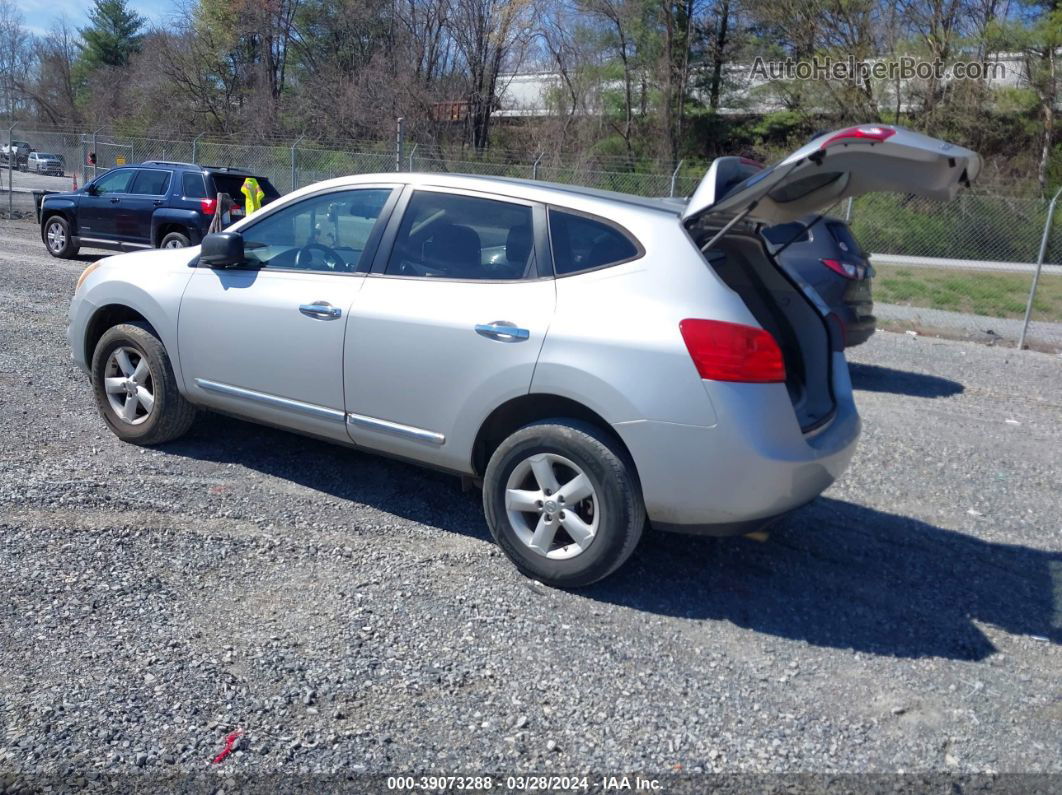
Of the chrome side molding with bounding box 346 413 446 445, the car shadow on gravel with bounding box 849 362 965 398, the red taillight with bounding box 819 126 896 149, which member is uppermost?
the red taillight with bounding box 819 126 896 149

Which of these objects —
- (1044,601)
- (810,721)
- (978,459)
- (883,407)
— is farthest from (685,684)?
(883,407)

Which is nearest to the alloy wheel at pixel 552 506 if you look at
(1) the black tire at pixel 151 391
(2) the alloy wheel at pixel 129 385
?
(1) the black tire at pixel 151 391

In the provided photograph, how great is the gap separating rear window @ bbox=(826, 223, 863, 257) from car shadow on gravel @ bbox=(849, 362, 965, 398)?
50.1 inches

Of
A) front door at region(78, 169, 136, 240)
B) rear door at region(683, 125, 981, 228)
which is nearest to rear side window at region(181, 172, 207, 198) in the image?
front door at region(78, 169, 136, 240)

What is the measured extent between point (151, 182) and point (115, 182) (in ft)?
3.04

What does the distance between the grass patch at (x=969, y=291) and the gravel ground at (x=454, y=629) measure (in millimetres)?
10563

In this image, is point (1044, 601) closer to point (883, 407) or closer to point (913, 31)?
point (883, 407)

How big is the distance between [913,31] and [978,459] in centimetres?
2634

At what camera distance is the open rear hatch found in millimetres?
3906

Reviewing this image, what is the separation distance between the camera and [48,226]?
17156 mm

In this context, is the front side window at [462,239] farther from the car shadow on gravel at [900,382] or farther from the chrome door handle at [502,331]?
the car shadow on gravel at [900,382]

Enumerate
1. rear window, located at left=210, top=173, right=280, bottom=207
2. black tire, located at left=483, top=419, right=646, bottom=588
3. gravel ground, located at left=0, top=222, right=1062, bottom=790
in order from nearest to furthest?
gravel ground, located at left=0, top=222, right=1062, bottom=790
black tire, located at left=483, top=419, right=646, bottom=588
rear window, located at left=210, top=173, right=280, bottom=207

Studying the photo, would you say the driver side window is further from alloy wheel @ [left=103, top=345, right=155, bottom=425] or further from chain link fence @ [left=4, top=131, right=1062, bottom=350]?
chain link fence @ [left=4, top=131, right=1062, bottom=350]

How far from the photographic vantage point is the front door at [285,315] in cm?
509
